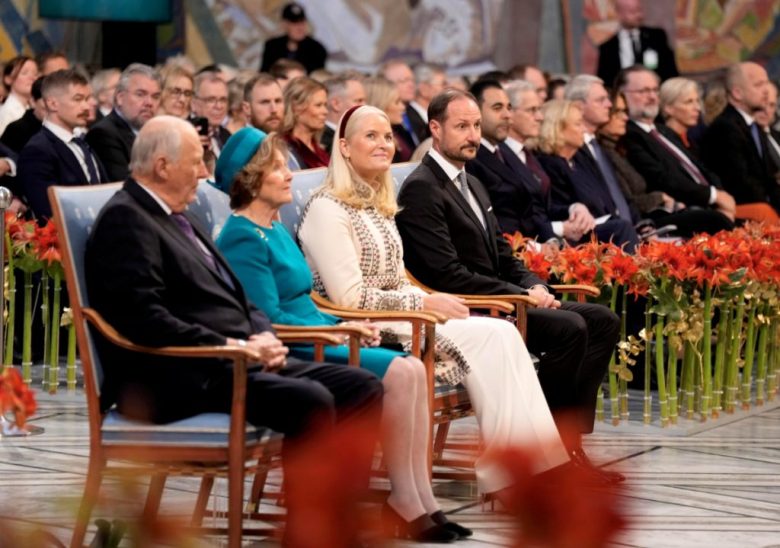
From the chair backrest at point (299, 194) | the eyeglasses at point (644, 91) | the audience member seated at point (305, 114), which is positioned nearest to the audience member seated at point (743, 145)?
the eyeglasses at point (644, 91)

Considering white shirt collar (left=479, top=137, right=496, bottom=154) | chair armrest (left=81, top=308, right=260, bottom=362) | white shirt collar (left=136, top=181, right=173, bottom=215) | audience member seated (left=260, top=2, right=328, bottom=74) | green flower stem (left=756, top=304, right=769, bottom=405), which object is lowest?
green flower stem (left=756, top=304, right=769, bottom=405)

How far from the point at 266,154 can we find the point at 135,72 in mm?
3653

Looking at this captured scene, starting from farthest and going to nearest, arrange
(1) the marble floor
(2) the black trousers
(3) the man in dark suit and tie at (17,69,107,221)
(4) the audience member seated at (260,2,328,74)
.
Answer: (4) the audience member seated at (260,2,328,74), (3) the man in dark suit and tie at (17,69,107,221), (2) the black trousers, (1) the marble floor

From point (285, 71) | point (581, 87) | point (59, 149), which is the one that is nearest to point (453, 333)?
point (59, 149)

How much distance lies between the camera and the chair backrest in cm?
472

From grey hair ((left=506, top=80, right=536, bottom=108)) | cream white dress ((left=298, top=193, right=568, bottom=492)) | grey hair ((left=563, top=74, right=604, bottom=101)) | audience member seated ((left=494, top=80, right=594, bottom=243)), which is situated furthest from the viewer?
grey hair ((left=563, top=74, right=604, bottom=101))

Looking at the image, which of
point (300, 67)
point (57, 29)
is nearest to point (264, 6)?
point (57, 29)

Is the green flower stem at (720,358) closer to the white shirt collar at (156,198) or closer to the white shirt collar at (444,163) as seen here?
the white shirt collar at (444,163)

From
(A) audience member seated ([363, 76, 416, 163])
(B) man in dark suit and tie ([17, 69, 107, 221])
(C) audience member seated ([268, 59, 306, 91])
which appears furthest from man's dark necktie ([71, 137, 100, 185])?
(C) audience member seated ([268, 59, 306, 91])

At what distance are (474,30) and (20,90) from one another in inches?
263

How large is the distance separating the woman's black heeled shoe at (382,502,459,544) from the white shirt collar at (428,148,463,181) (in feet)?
5.33

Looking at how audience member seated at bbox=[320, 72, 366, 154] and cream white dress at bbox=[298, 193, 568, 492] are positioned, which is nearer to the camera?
cream white dress at bbox=[298, 193, 568, 492]

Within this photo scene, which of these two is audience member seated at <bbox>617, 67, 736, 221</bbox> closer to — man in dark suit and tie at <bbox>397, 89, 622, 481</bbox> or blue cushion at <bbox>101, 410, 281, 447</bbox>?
man in dark suit and tie at <bbox>397, 89, 622, 481</bbox>

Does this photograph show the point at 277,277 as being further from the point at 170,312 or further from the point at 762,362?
the point at 762,362
